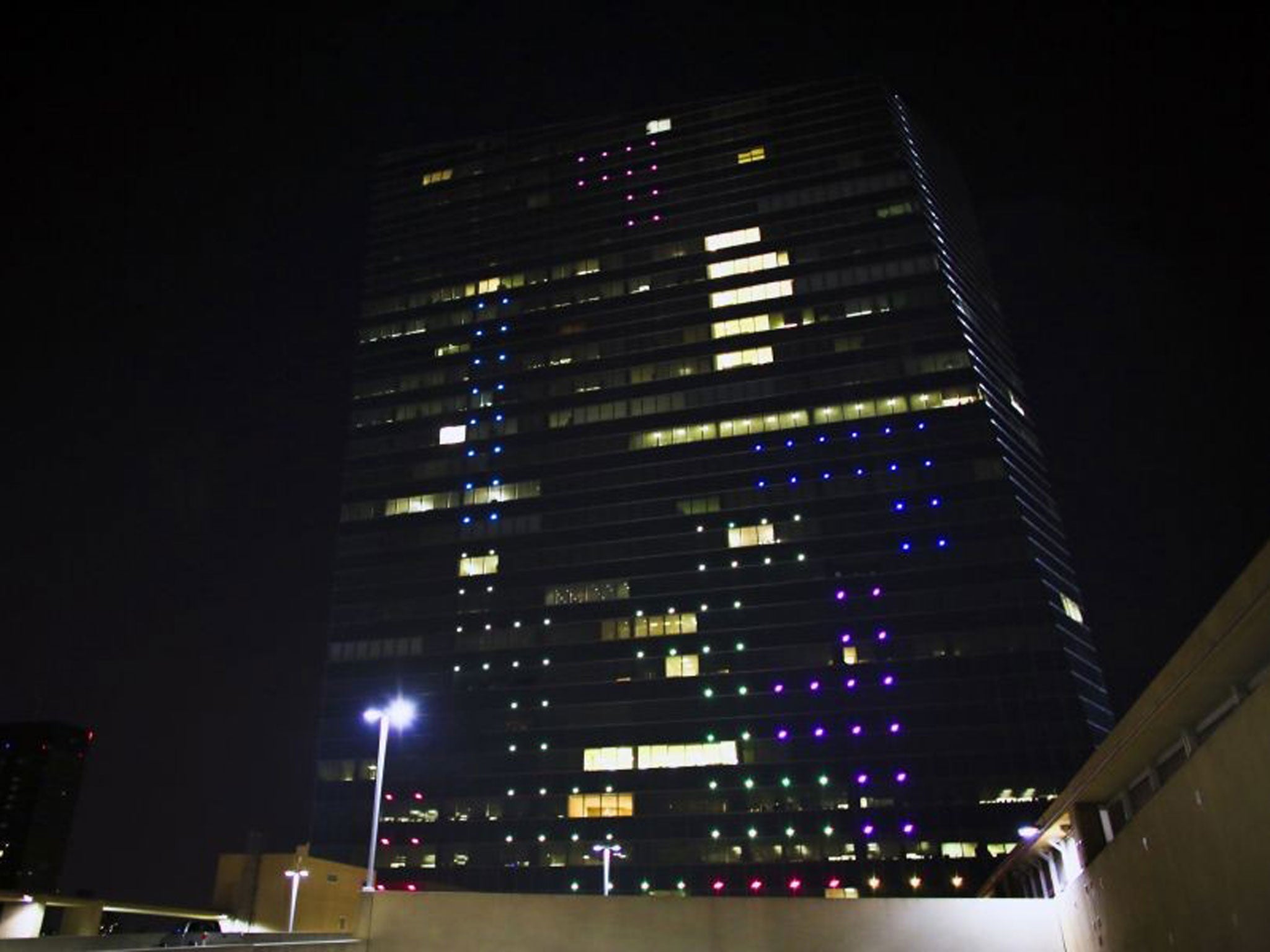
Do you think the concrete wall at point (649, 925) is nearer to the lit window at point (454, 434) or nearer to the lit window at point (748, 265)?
the lit window at point (454, 434)

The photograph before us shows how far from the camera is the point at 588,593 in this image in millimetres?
102250

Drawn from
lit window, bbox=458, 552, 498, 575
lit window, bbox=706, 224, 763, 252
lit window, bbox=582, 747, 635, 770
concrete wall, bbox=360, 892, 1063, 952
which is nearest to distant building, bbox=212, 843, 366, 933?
lit window, bbox=582, 747, 635, 770

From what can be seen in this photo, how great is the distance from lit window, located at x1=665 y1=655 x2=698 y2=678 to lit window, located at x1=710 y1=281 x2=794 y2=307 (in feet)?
133

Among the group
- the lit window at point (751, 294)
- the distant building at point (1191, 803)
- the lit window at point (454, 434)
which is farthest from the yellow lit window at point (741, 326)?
the distant building at point (1191, 803)

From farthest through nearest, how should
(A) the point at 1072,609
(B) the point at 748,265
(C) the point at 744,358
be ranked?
(B) the point at 748,265, (C) the point at 744,358, (A) the point at 1072,609

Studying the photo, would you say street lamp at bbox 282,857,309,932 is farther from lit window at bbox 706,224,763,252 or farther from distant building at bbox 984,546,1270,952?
lit window at bbox 706,224,763,252

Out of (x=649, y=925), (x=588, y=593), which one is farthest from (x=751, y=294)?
(x=649, y=925)

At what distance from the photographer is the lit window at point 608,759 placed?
309 ft

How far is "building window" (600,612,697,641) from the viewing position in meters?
98.1

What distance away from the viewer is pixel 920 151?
126m

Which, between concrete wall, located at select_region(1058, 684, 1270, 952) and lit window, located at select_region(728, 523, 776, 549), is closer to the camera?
concrete wall, located at select_region(1058, 684, 1270, 952)

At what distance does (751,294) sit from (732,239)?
8.64 meters

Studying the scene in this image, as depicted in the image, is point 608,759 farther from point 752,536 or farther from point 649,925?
point 649,925

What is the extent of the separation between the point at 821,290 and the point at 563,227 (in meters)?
36.2
